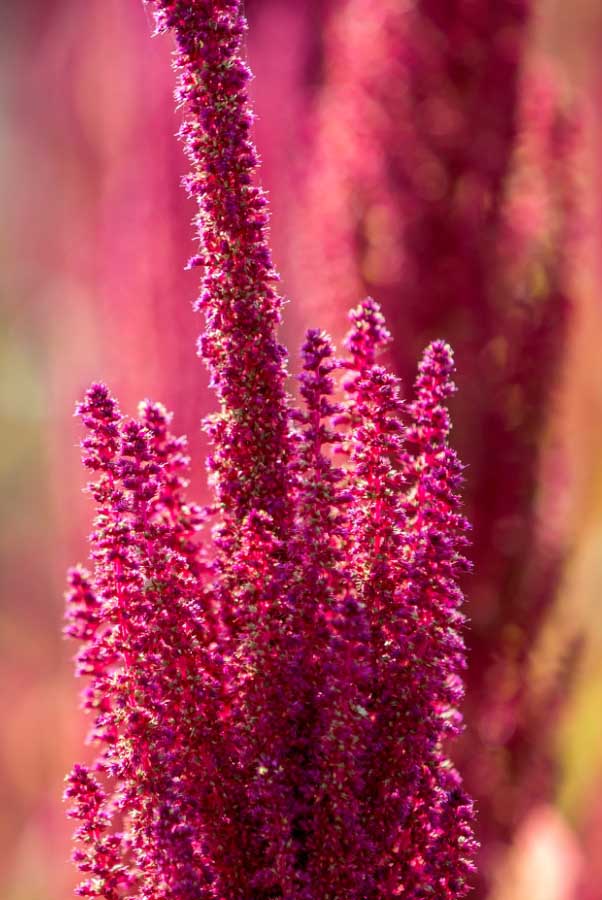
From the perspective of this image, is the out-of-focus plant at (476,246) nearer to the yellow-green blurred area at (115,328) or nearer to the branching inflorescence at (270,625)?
the yellow-green blurred area at (115,328)

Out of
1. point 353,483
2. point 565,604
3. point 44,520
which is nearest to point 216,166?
point 353,483

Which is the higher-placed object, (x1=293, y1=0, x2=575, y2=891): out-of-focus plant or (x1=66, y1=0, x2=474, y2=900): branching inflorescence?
(x1=293, y1=0, x2=575, y2=891): out-of-focus plant

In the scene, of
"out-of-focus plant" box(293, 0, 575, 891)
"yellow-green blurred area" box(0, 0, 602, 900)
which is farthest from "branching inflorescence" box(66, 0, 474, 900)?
"out-of-focus plant" box(293, 0, 575, 891)

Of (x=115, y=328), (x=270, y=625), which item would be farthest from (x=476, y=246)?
(x=270, y=625)

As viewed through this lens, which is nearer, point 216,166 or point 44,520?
point 216,166

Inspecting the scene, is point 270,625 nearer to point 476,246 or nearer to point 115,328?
point 476,246

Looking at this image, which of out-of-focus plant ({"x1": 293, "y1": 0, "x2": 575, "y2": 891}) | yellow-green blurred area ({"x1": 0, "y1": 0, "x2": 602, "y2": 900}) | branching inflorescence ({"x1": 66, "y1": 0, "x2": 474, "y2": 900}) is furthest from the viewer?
yellow-green blurred area ({"x1": 0, "y1": 0, "x2": 602, "y2": 900})

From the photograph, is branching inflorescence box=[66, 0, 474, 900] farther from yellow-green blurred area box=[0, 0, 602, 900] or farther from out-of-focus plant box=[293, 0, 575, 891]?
out-of-focus plant box=[293, 0, 575, 891]

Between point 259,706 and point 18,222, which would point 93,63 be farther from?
point 259,706
